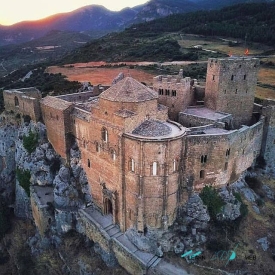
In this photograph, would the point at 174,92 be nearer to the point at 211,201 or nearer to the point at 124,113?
the point at 124,113

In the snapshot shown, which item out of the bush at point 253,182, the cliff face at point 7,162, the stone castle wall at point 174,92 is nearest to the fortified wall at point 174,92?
the stone castle wall at point 174,92

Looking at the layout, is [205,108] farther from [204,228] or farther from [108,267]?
[108,267]

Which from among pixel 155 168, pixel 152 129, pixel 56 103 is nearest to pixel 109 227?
pixel 155 168

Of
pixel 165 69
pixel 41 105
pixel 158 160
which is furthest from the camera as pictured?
pixel 165 69

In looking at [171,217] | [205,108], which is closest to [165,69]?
[205,108]

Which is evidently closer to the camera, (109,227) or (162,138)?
(162,138)

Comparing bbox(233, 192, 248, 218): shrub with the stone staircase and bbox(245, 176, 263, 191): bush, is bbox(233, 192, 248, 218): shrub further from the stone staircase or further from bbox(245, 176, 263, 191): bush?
the stone staircase

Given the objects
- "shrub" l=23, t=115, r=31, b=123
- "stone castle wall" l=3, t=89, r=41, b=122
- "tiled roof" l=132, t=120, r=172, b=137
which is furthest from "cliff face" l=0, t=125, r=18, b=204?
"tiled roof" l=132, t=120, r=172, b=137
